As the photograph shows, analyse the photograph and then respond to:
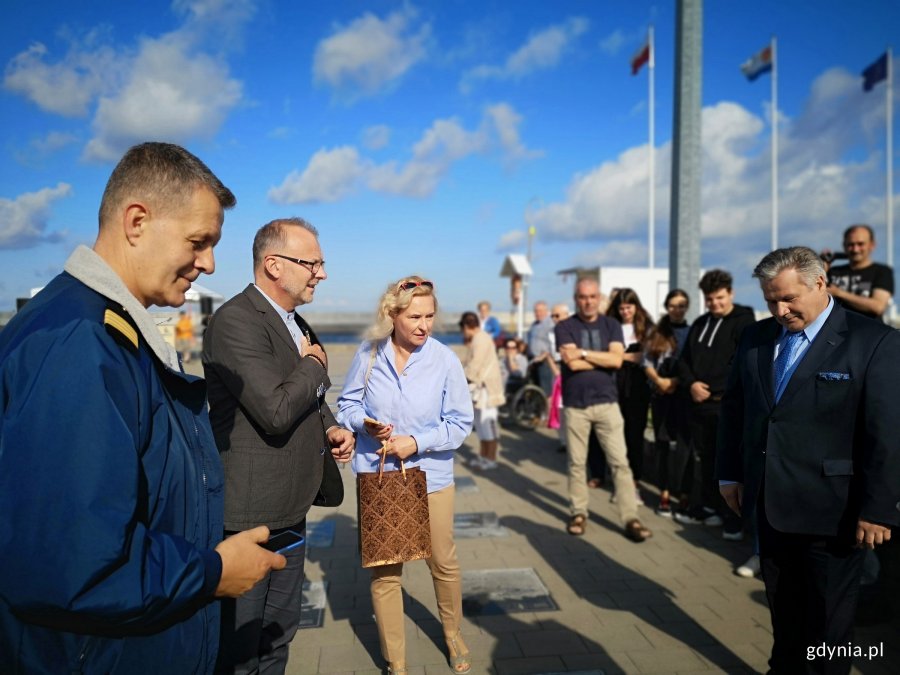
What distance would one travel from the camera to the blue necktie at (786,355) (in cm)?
272

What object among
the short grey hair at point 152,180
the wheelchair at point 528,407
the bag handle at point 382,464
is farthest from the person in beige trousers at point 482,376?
the short grey hair at point 152,180

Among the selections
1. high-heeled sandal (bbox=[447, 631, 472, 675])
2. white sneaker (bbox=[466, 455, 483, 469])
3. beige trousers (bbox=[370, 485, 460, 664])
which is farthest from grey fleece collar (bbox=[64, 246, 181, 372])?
white sneaker (bbox=[466, 455, 483, 469])

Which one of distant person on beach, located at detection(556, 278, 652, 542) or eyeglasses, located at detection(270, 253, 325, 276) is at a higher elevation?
eyeglasses, located at detection(270, 253, 325, 276)

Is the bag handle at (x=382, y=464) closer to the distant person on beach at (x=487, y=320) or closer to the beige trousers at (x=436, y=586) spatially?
the beige trousers at (x=436, y=586)

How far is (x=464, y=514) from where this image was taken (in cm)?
573

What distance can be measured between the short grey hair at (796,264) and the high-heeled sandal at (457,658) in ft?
7.93

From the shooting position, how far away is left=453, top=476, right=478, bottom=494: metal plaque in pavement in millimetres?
6603

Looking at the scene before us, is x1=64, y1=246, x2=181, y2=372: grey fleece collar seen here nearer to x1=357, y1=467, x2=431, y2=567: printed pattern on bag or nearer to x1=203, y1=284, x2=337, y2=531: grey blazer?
x1=203, y1=284, x2=337, y2=531: grey blazer

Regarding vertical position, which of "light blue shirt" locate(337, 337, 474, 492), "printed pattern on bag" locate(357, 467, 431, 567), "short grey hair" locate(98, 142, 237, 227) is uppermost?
"short grey hair" locate(98, 142, 237, 227)

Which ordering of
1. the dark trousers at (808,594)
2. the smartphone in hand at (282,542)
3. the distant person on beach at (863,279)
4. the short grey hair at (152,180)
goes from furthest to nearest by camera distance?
the distant person on beach at (863,279), the dark trousers at (808,594), the smartphone in hand at (282,542), the short grey hair at (152,180)

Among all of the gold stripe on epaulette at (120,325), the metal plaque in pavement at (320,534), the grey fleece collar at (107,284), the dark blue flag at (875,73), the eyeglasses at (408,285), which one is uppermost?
the dark blue flag at (875,73)

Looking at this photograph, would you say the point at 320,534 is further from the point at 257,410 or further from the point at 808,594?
the point at 808,594

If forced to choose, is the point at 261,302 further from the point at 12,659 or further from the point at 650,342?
the point at 650,342

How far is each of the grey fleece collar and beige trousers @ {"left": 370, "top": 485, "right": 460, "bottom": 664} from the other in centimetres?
202
